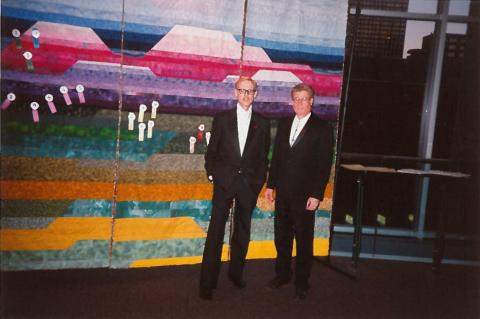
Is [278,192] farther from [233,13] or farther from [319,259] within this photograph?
[233,13]

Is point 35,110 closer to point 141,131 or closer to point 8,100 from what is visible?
point 8,100

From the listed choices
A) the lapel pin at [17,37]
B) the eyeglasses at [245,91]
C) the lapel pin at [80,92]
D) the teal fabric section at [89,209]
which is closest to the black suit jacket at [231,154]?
the eyeglasses at [245,91]

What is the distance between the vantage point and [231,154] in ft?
9.80

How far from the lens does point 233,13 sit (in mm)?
3424

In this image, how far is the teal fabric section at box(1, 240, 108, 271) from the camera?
3097 mm

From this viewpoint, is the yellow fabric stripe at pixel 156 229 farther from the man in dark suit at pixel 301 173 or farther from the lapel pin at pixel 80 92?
the lapel pin at pixel 80 92

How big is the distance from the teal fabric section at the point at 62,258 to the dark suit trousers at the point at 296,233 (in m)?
1.43

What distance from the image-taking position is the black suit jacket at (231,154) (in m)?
2.97

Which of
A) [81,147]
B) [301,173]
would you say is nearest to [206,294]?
[301,173]

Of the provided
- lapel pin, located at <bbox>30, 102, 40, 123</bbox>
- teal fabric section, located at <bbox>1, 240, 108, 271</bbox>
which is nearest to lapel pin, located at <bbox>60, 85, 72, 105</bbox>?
lapel pin, located at <bbox>30, 102, 40, 123</bbox>

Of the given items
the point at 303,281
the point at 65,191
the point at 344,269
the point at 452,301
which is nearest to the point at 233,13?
the point at 65,191

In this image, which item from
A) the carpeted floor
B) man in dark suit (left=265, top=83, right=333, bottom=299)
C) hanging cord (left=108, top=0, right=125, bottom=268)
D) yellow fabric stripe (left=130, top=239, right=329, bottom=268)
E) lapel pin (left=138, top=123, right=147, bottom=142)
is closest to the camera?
the carpeted floor

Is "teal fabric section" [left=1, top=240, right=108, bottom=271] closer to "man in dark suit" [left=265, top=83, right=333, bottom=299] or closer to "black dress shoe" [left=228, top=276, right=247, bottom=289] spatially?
"black dress shoe" [left=228, top=276, right=247, bottom=289]

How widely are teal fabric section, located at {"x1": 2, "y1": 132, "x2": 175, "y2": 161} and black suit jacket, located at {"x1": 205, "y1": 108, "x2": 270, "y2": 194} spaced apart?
556 mm
